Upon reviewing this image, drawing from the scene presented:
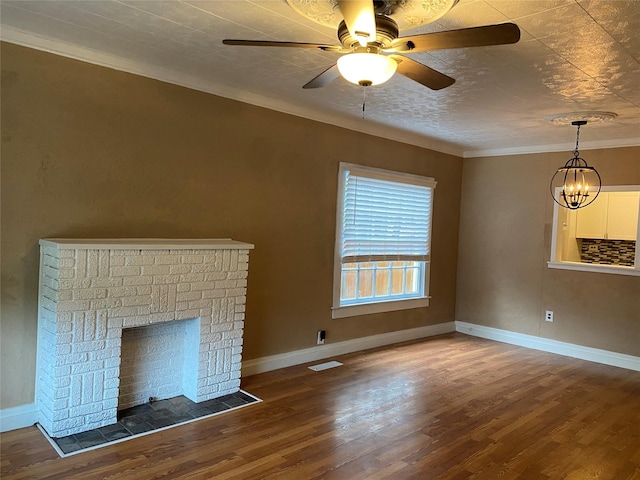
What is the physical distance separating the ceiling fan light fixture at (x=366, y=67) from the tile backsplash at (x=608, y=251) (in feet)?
18.7

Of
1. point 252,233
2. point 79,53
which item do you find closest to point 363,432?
point 252,233

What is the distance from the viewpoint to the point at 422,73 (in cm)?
217

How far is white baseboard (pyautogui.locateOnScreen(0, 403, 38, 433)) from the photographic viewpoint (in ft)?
9.46

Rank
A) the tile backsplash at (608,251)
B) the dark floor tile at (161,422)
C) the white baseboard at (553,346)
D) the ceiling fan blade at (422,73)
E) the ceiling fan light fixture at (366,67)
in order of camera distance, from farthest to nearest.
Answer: the tile backsplash at (608,251) < the white baseboard at (553,346) < the dark floor tile at (161,422) < the ceiling fan blade at (422,73) < the ceiling fan light fixture at (366,67)

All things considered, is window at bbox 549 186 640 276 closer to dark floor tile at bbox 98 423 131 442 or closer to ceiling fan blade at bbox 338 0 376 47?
ceiling fan blade at bbox 338 0 376 47

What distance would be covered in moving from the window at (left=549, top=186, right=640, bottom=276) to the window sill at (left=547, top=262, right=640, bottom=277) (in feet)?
0.03

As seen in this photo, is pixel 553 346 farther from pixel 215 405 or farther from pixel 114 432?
pixel 114 432

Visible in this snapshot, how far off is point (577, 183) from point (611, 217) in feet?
4.48

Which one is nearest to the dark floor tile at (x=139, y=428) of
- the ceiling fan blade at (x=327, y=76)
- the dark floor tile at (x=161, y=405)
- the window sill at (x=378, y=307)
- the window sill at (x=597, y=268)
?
the dark floor tile at (x=161, y=405)

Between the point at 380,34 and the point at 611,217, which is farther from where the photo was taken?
the point at 611,217

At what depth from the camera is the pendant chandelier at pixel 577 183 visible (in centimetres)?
496

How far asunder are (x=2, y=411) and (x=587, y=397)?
4.40m

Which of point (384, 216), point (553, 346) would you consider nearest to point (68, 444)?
point (384, 216)

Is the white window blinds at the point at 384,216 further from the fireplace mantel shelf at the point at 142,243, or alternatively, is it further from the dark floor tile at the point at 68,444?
the dark floor tile at the point at 68,444
